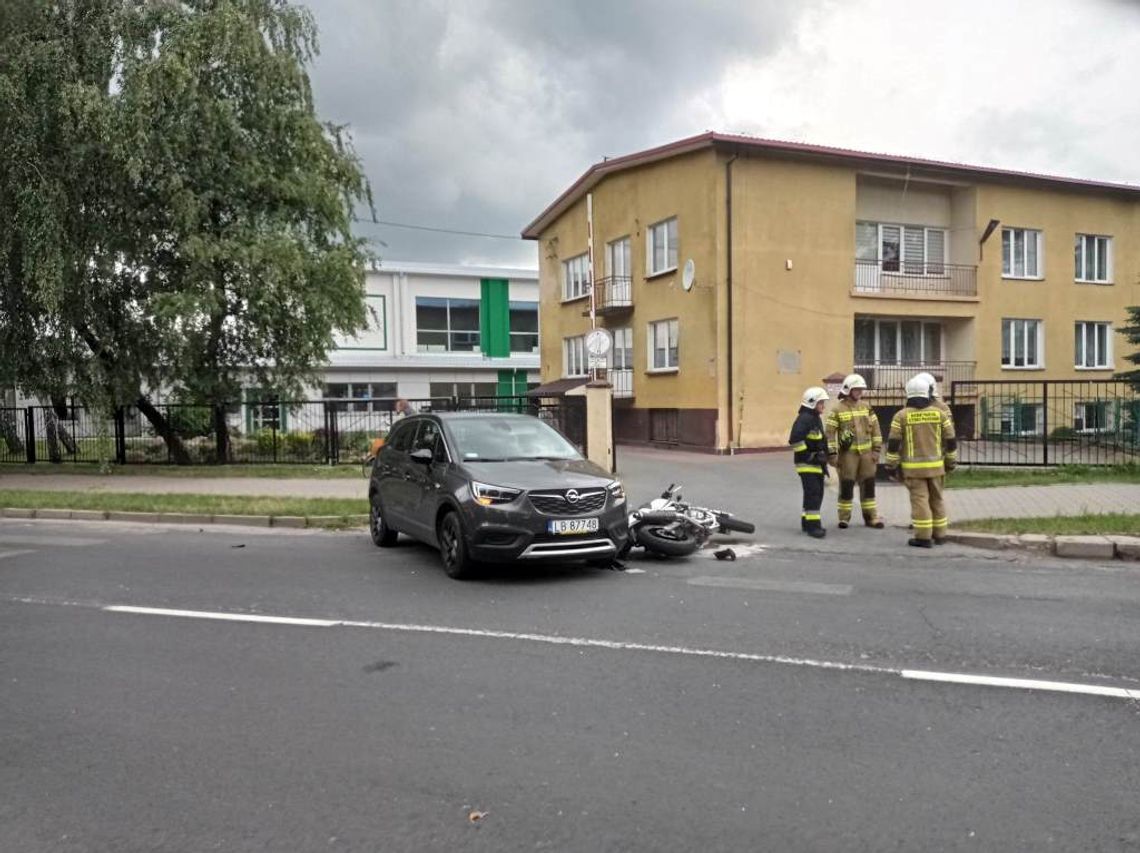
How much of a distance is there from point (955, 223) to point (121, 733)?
27.4m

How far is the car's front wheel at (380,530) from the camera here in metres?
10.2

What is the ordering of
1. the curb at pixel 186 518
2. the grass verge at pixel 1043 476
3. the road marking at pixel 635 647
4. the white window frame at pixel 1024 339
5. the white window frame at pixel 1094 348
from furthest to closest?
1. the white window frame at pixel 1094 348
2. the white window frame at pixel 1024 339
3. the grass verge at pixel 1043 476
4. the curb at pixel 186 518
5. the road marking at pixel 635 647

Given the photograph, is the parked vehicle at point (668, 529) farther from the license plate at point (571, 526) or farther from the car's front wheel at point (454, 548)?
the car's front wheel at point (454, 548)

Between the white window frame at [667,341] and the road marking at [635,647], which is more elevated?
the white window frame at [667,341]

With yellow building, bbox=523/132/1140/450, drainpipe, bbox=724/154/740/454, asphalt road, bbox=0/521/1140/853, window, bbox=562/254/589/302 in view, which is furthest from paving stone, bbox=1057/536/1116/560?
window, bbox=562/254/589/302

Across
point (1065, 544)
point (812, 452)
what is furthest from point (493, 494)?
point (1065, 544)

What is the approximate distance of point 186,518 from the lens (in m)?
12.6

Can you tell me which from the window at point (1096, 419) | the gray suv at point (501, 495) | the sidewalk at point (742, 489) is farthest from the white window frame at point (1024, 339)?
the gray suv at point (501, 495)

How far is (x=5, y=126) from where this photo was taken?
651 inches

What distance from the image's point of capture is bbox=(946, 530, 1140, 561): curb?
886cm

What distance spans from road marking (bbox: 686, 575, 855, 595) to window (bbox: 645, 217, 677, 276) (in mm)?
17045

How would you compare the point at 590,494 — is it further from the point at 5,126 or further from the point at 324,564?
the point at 5,126

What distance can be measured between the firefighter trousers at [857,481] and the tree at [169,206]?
12364 mm

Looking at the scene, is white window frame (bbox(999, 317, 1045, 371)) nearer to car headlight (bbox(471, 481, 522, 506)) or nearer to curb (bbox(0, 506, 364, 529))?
curb (bbox(0, 506, 364, 529))
